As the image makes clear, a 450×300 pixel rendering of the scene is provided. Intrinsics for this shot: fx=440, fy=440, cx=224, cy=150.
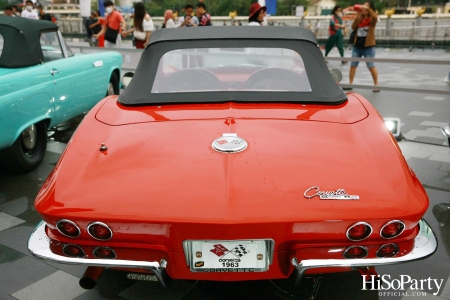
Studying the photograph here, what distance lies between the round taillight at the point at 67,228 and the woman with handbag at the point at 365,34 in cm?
743

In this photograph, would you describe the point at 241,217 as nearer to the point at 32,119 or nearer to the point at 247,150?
the point at 247,150

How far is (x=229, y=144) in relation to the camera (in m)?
2.23

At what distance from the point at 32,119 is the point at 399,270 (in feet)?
11.6

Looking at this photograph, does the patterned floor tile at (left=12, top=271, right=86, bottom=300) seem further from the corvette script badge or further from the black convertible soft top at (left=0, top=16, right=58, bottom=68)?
the black convertible soft top at (left=0, top=16, right=58, bottom=68)

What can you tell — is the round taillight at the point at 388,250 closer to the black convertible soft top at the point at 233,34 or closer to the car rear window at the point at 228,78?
the car rear window at the point at 228,78

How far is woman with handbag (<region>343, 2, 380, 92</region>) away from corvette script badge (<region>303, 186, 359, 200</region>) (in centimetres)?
704

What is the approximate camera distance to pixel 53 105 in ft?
15.6

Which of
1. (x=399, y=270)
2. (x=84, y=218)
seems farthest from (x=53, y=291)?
(x=399, y=270)

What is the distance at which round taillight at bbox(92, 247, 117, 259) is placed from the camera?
201 cm

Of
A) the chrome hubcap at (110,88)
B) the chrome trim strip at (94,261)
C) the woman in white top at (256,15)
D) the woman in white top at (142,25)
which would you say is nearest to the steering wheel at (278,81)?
the chrome trim strip at (94,261)

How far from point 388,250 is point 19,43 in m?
4.13

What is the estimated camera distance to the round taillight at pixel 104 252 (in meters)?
2.01

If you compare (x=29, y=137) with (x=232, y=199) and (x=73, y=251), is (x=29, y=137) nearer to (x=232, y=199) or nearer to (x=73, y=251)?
(x=73, y=251)

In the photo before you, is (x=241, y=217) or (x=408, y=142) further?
(x=408, y=142)
